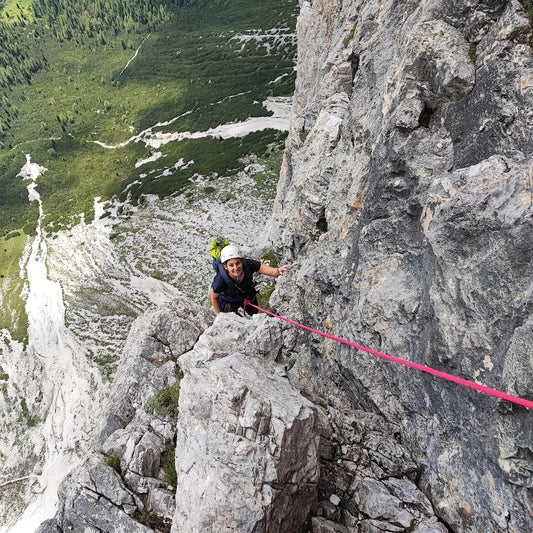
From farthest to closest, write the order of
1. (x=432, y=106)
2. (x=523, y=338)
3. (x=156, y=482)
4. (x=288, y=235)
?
(x=288, y=235), (x=156, y=482), (x=432, y=106), (x=523, y=338)

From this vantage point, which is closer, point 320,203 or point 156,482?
point 156,482

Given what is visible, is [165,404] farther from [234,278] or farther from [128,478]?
[234,278]

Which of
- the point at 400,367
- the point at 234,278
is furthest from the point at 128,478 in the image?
the point at 400,367

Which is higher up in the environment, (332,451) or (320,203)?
(320,203)

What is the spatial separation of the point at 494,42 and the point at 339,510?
389 inches

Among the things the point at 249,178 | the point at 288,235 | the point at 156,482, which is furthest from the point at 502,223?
the point at 249,178

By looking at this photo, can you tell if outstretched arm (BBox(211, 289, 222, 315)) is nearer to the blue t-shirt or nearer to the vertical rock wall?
the blue t-shirt

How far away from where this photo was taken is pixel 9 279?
241ft

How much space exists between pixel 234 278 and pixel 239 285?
613 mm

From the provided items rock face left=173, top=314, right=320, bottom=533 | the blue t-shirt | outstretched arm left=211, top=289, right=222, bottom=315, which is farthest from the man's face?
rock face left=173, top=314, right=320, bottom=533

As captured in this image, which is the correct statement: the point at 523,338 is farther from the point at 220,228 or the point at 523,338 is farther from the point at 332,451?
the point at 220,228

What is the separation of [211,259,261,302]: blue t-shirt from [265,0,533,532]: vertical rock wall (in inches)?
83.5

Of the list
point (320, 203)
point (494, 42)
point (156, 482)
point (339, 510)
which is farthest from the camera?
point (320, 203)

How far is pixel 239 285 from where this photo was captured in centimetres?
1206
